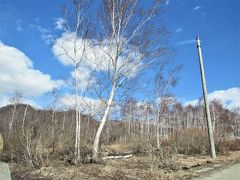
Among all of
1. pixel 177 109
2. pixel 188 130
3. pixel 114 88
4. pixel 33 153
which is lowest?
pixel 33 153

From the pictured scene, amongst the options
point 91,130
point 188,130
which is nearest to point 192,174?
point 188,130

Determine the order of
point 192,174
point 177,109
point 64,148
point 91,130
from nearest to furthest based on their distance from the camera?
point 192,174
point 64,148
point 91,130
point 177,109

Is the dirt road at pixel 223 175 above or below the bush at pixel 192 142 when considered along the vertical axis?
below

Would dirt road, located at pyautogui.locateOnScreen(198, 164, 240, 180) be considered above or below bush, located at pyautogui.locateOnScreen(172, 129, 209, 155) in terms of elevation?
below

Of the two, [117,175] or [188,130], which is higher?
[188,130]

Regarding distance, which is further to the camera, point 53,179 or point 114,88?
point 114,88

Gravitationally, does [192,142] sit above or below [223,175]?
above

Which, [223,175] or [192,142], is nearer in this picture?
[223,175]

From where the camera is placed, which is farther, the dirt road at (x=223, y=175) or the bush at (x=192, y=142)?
the bush at (x=192, y=142)

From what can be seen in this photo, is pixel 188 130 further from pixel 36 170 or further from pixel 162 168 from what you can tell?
pixel 36 170

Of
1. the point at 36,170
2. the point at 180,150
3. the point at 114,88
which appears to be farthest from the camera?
the point at 180,150

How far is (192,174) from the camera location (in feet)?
28.7

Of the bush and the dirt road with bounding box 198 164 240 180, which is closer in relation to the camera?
the dirt road with bounding box 198 164 240 180

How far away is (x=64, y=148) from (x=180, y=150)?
735cm
